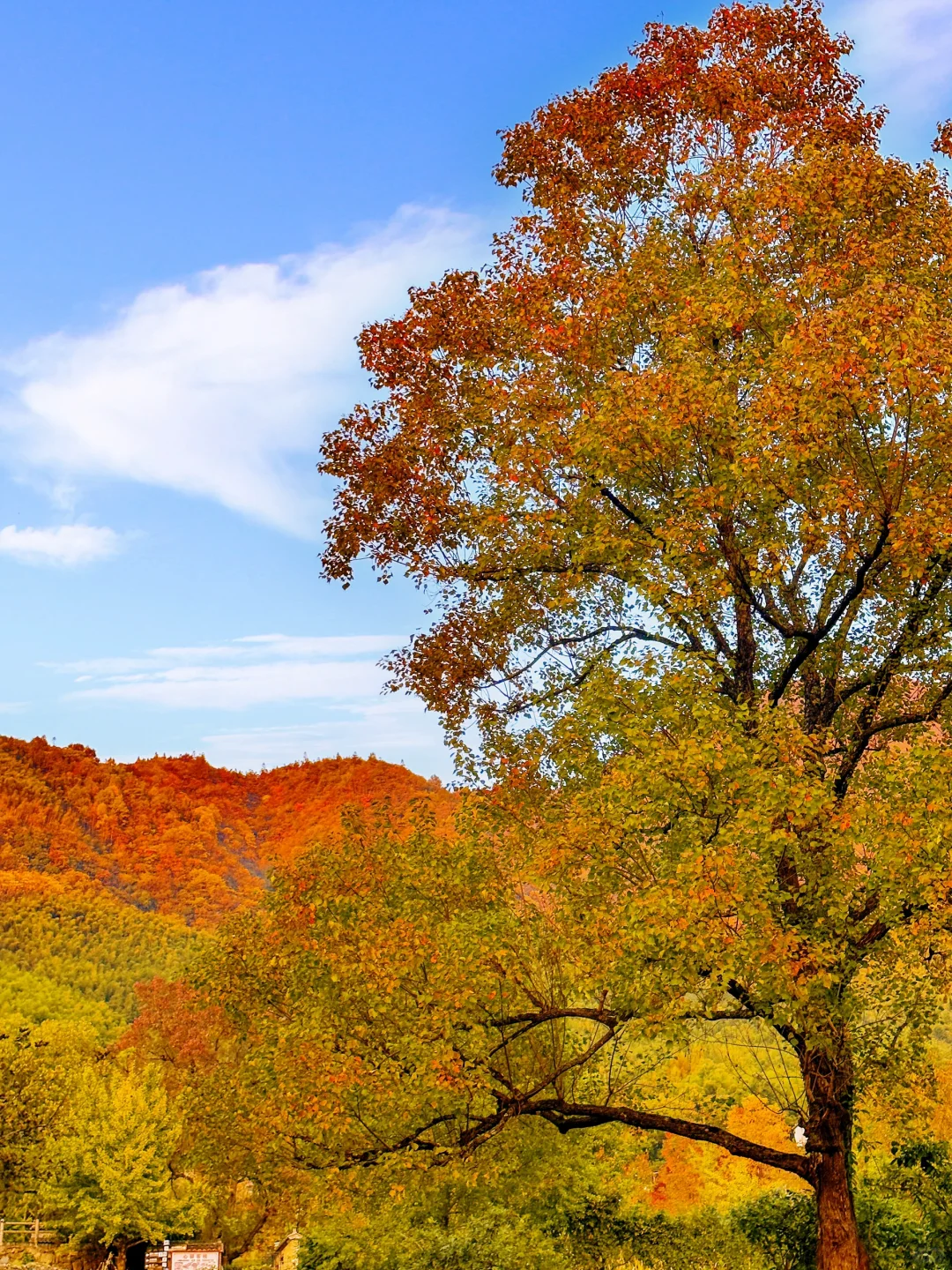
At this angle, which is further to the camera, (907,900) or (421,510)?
(421,510)

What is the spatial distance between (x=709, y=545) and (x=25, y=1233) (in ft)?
→ 115

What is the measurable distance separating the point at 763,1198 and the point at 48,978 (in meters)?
84.4

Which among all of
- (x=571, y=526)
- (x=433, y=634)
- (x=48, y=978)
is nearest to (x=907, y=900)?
(x=571, y=526)

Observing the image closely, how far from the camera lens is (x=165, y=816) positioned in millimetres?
114375

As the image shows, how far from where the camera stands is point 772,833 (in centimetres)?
838

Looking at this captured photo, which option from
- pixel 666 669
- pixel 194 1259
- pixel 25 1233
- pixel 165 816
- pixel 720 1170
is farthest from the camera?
pixel 165 816

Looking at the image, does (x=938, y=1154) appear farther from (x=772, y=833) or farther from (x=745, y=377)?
(x=745, y=377)

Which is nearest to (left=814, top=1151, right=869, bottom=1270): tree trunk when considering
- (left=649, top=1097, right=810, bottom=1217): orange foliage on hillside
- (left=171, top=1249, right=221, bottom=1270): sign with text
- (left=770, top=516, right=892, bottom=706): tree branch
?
(left=770, top=516, right=892, bottom=706): tree branch

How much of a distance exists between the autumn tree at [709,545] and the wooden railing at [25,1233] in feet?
90.3

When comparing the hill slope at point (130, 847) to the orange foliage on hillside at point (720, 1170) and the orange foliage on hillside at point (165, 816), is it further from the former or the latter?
the orange foliage on hillside at point (720, 1170)

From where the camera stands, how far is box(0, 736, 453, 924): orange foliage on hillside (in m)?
105

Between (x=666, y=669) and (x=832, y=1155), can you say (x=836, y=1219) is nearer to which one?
(x=832, y=1155)

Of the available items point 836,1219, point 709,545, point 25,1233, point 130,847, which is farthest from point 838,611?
point 130,847

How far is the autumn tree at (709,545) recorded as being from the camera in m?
8.84
